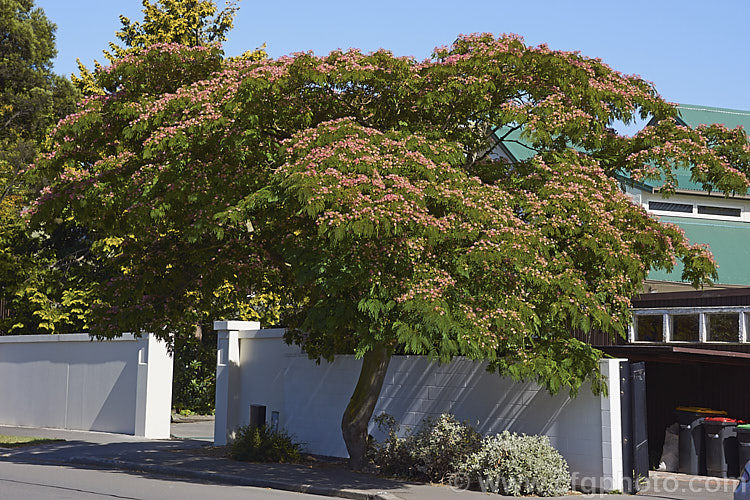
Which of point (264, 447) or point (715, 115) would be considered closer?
point (264, 447)

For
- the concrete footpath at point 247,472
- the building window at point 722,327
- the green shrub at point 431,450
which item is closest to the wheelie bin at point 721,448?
the concrete footpath at point 247,472

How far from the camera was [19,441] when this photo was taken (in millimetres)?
21078

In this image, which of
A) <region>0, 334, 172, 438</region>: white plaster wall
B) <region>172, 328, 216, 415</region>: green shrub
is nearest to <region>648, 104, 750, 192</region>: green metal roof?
<region>172, 328, 216, 415</region>: green shrub

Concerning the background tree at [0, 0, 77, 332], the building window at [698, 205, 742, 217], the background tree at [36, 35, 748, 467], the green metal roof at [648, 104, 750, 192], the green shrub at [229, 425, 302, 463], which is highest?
the background tree at [0, 0, 77, 332]

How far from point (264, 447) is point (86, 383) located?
31.0 feet

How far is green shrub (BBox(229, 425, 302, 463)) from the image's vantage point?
1709 centimetres

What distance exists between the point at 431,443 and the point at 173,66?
7763 mm

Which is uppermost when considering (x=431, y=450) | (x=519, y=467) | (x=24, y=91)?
(x=24, y=91)

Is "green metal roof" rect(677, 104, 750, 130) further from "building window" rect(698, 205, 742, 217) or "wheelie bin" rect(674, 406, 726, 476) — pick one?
"wheelie bin" rect(674, 406, 726, 476)

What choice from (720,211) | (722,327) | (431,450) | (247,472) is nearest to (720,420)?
(722,327)

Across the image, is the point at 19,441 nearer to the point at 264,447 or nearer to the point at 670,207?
the point at 264,447

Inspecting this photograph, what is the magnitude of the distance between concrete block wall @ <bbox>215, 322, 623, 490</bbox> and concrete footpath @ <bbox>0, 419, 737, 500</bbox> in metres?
0.77

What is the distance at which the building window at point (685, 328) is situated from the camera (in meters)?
19.4

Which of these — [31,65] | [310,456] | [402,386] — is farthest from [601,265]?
[31,65]
